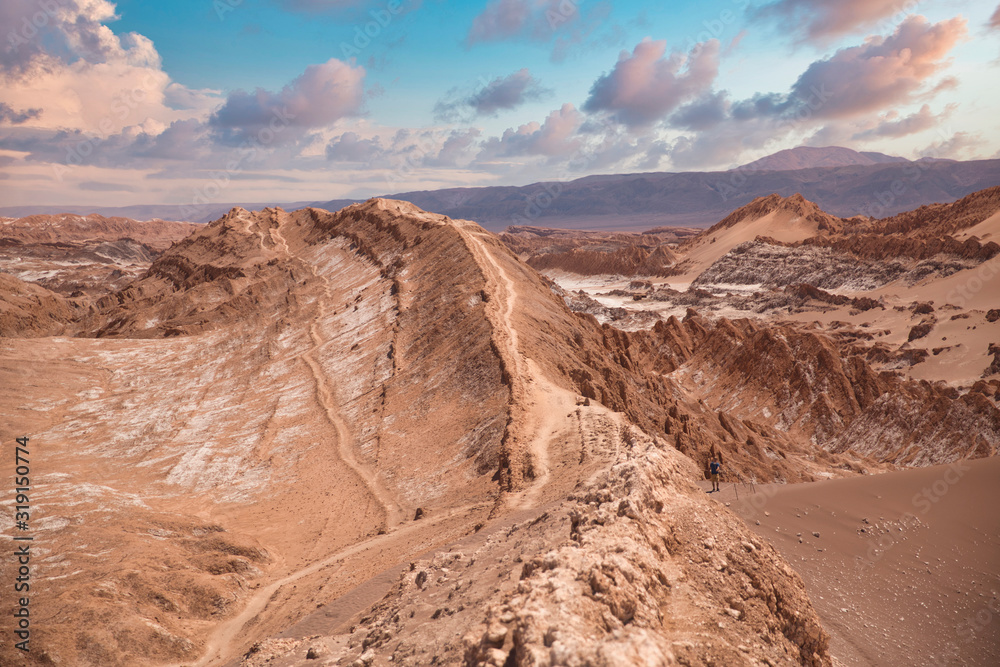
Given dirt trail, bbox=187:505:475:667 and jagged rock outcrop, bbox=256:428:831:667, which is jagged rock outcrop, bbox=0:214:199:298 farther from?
jagged rock outcrop, bbox=256:428:831:667

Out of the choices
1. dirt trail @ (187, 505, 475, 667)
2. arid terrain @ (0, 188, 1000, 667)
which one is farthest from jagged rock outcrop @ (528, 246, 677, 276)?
dirt trail @ (187, 505, 475, 667)

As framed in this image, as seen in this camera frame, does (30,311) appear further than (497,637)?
Yes

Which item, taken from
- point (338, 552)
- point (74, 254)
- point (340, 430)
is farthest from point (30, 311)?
point (74, 254)

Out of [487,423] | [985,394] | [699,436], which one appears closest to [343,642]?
[487,423]

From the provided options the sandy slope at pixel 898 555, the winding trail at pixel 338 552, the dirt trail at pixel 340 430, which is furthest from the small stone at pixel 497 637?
the dirt trail at pixel 340 430

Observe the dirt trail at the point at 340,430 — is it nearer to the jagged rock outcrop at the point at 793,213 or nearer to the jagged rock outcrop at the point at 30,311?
the jagged rock outcrop at the point at 30,311

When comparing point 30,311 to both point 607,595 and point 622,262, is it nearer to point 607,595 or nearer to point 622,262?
point 607,595
